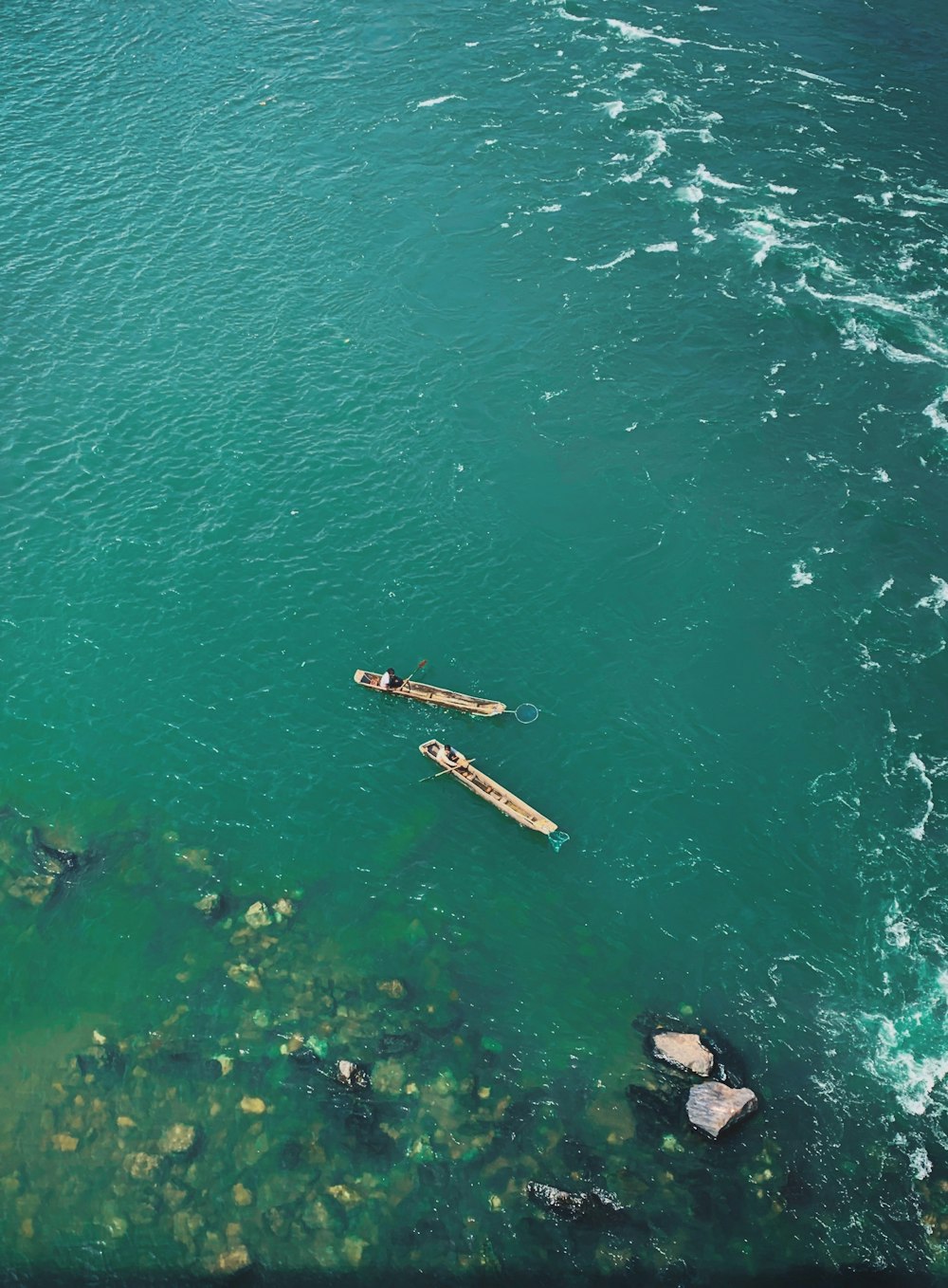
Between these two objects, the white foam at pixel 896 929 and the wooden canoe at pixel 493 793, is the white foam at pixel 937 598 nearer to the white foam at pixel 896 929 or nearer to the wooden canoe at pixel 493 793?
the white foam at pixel 896 929

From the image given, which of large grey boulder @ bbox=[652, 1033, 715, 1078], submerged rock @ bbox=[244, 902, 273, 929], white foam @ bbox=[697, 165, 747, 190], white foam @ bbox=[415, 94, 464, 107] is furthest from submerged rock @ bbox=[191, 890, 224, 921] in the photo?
white foam @ bbox=[415, 94, 464, 107]

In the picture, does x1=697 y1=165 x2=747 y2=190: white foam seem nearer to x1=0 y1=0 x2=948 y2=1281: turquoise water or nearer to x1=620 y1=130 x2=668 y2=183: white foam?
x1=0 y1=0 x2=948 y2=1281: turquoise water

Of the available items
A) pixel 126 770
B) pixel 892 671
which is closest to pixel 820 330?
pixel 892 671

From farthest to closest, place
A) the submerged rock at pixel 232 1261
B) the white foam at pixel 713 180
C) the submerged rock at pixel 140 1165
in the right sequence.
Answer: the white foam at pixel 713 180, the submerged rock at pixel 140 1165, the submerged rock at pixel 232 1261

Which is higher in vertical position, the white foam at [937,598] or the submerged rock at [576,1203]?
the white foam at [937,598]

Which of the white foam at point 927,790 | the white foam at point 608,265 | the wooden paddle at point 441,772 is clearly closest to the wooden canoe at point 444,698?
the wooden paddle at point 441,772

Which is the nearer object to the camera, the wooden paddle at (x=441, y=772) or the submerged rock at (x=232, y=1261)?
the submerged rock at (x=232, y=1261)
